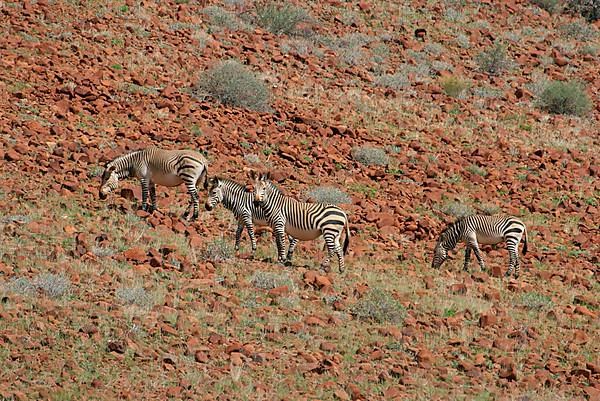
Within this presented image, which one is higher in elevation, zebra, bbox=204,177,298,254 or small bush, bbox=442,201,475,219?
small bush, bbox=442,201,475,219

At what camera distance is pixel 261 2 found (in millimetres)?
34562

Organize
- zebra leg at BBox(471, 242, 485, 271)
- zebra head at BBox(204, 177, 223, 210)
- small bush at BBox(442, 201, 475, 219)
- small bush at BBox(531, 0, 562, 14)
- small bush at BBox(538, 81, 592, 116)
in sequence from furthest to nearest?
small bush at BBox(531, 0, 562, 14)
small bush at BBox(538, 81, 592, 116)
small bush at BBox(442, 201, 475, 219)
zebra leg at BBox(471, 242, 485, 271)
zebra head at BBox(204, 177, 223, 210)

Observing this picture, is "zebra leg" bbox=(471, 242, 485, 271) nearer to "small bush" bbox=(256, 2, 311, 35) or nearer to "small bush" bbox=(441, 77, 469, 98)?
"small bush" bbox=(441, 77, 469, 98)

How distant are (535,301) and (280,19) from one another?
61.6 ft

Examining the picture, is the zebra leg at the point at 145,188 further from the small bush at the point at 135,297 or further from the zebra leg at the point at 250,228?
the small bush at the point at 135,297

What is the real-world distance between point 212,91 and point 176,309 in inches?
511

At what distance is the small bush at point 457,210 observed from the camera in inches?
871

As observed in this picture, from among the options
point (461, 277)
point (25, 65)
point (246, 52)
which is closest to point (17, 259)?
point (461, 277)

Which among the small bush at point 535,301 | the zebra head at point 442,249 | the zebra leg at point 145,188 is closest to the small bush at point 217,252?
the zebra leg at point 145,188

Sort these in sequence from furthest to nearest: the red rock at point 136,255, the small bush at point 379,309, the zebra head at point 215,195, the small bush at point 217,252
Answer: the zebra head at point 215,195 < the small bush at point 217,252 < the red rock at point 136,255 < the small bush at point 379,309

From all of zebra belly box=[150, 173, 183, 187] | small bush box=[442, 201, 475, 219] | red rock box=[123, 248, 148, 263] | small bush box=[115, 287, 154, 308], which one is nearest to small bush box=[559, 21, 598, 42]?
small bush box=[442, 201, 475, 219]

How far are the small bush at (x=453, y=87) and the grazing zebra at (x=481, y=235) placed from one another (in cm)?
1133

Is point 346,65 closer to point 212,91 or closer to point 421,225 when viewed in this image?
point 212,91

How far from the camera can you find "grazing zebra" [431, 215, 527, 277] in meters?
19.1
